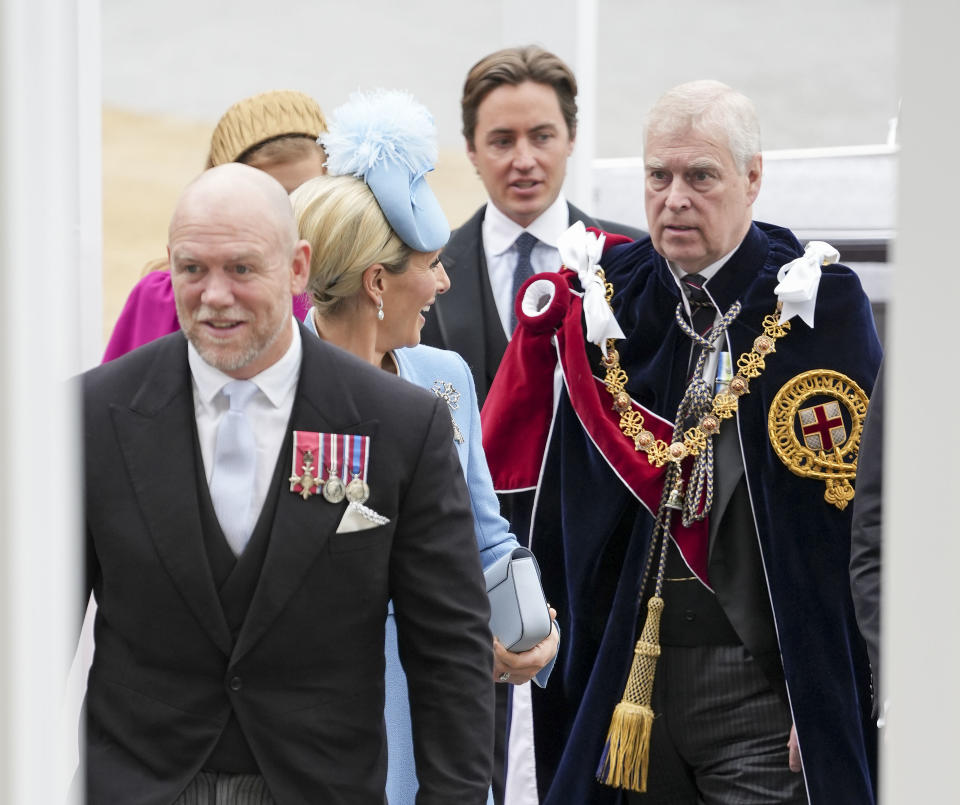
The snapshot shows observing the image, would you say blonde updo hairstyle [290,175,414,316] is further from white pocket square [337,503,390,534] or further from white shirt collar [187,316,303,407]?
white pocket square [337,503,390,534]

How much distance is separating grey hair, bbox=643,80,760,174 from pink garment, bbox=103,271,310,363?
47.0 inches

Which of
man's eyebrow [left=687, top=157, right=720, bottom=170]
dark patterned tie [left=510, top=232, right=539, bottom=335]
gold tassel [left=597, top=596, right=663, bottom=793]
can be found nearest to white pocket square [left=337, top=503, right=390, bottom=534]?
gold tassel [left=597, top=596, right=663, bottom=793]

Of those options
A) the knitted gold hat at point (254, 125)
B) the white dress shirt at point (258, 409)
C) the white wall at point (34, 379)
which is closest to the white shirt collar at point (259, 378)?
the white dress shirt at point (258, 409)

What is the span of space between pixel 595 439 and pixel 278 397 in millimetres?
1249

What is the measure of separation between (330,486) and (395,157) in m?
0.90

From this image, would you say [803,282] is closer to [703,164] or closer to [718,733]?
[703,164]

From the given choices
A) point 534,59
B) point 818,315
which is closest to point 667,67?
point 534,59

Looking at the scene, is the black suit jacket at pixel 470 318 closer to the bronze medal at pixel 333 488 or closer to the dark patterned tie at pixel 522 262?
the dark patterned tie at pixel 522 262

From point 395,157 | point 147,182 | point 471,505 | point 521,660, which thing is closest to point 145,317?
point 395,157

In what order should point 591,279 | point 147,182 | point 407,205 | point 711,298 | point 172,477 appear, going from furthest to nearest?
point 147,182 < point 591,279 < point 711,298 < point 407,205 < point 172,477

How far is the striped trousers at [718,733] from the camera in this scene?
316 cm

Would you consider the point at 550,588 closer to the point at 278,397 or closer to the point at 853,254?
the point at 278,397

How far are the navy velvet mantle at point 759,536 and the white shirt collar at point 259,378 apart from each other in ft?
4.08

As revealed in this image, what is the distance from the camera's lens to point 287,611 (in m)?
2.14
